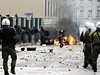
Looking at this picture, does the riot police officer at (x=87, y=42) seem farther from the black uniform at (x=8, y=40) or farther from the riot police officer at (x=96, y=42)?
the black uniform at (x=8, y=40)

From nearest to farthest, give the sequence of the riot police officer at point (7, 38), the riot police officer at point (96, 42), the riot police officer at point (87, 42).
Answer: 1. the riot police officer at point (7, 38)
2. the riot police officer at point (96, 42)
3. the riot police officer at point (87, 42)

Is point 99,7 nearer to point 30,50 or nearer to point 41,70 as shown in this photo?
point 30,50

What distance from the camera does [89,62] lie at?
15180 mm

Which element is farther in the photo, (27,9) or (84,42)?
(27,9)

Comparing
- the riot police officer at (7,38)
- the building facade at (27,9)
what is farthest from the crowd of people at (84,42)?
the building facade at (27,9)

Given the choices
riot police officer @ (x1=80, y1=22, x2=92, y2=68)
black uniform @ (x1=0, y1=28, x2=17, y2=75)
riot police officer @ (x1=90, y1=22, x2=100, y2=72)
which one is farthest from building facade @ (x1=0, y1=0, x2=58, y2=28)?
black uniform @ (x1=0, y1=28, x2=17, y2=75)

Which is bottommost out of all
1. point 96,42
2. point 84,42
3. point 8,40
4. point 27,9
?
point 27,9

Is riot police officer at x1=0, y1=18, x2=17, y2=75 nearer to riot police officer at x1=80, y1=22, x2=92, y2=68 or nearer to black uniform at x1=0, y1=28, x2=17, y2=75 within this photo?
black uniform at x1=0, y1=28, x2=17, y2=75

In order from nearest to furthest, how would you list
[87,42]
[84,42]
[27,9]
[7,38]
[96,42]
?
[7,38]
[96,42]
[87,42]
[84,42]
[27,9]

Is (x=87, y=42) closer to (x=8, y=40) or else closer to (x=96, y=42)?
(x=96, y=42)

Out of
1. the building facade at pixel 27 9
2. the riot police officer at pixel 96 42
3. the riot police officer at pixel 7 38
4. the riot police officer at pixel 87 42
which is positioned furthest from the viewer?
the building facade at pixel 27 9

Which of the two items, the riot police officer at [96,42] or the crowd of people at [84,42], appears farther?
the riot police officer at [96,42]

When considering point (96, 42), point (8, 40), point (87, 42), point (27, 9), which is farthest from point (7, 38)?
point (27, 9)

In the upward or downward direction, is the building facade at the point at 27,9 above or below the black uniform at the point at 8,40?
below
